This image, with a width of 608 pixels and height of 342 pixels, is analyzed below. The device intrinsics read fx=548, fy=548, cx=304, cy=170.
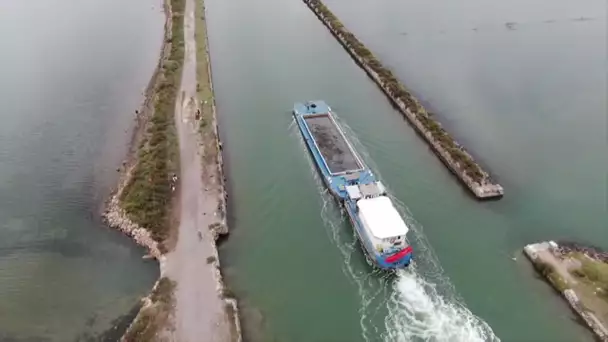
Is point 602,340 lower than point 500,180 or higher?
lower

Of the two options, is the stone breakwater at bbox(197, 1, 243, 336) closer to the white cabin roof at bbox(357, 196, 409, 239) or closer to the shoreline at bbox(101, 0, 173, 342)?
the shoreline at bbox(101, 0, 173, 342)

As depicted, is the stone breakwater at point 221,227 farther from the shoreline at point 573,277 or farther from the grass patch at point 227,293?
the shoreline at point 573,277

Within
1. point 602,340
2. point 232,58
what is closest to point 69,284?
point 602,340

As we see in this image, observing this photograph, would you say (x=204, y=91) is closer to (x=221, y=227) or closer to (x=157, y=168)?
(x=157, y=168)

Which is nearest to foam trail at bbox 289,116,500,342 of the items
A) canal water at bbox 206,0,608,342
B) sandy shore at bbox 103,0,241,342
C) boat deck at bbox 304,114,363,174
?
canal water at bbox 206,0,608,342

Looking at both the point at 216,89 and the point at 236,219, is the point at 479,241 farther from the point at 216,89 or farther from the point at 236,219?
the point at 216,89

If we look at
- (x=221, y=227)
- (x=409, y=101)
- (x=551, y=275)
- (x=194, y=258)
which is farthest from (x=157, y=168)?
(x=551, y=275)
